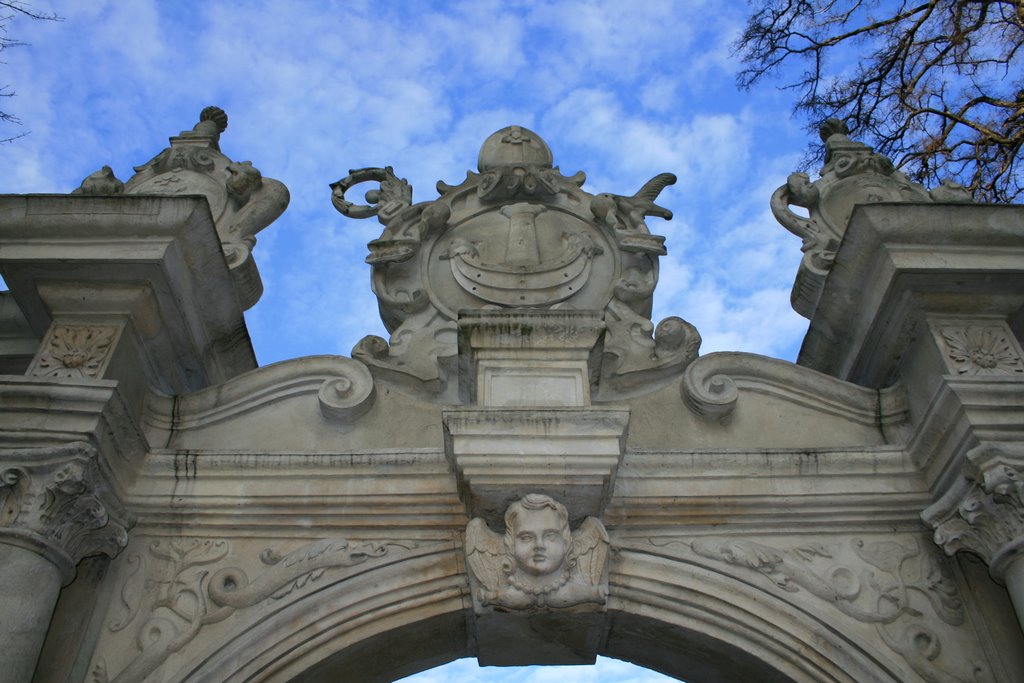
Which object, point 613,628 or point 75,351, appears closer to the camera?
point 613,628

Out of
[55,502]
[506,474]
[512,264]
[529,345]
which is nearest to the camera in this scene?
[55,502]

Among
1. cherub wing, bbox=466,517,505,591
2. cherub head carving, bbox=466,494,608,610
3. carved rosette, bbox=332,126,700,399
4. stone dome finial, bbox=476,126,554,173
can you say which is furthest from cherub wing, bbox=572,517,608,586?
stone dome finial, bbox=476,126,554,173

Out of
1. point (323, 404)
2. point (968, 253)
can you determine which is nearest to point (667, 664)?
point (323, 404)

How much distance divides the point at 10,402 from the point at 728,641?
3.25m

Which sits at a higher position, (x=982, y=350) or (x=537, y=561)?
(x=982, y=350)

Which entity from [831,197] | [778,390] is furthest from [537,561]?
[831,197]

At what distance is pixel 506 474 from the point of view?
4.02 metres

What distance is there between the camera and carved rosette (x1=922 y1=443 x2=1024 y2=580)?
3820 millimetres

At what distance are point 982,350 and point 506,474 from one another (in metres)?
2.31

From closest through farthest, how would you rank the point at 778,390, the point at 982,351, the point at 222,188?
the point at 982,351 < the point at 778,390 < the point at 222,188

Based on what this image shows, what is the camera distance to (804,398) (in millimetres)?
4867

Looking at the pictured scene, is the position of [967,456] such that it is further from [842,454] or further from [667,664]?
[667,664]

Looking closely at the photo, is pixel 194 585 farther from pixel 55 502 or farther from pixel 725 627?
pixel 725 627

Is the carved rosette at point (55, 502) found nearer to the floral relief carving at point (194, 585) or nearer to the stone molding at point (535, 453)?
the floral relief carving at point (194, 585)
